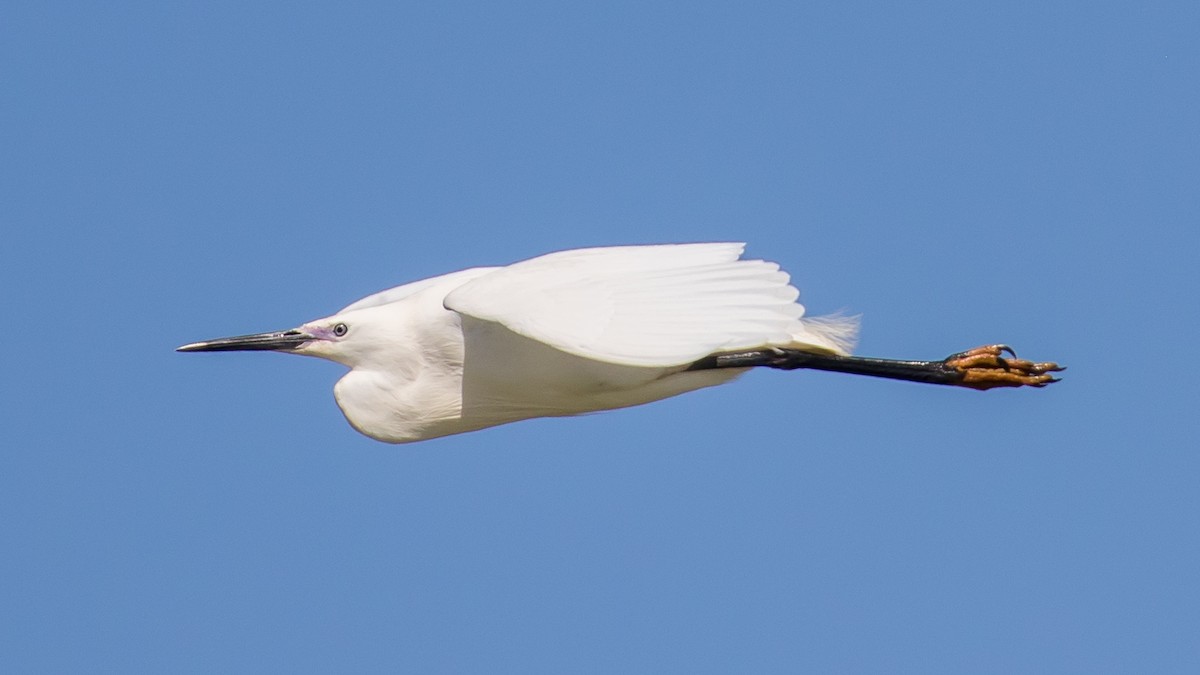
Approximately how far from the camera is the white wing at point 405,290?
9734mm

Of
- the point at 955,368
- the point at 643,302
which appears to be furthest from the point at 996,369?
the point at 643,302

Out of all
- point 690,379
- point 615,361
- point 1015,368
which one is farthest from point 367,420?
point 1015,368

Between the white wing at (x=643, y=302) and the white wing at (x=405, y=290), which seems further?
the white wing at (x=405, y=290)

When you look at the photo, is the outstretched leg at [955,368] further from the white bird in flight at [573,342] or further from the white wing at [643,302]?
the white wing at [643,302]

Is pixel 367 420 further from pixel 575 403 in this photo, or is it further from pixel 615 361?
pixel 615 361

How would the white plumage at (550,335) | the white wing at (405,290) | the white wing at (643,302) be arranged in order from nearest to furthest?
the white wing at (643,302) < the white plumage at (550,335) < the white wing at (405,290)

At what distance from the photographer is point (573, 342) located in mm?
7727

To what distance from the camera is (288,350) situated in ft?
33.0

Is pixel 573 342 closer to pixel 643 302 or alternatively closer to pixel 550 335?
pixel 550 335

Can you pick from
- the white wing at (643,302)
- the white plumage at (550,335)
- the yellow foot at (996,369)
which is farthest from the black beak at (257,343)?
the yellow foot at (996,369)

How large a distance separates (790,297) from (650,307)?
60 cm

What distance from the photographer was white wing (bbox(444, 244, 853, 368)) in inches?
299

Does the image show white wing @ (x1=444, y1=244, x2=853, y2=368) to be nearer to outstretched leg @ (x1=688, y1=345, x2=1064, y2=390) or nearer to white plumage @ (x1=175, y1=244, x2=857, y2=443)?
white plumage @ (x1=175, y1=244, x2=857, y2=443)

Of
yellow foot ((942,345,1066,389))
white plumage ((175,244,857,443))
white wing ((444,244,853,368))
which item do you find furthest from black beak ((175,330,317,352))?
yellow foot ((942,345,1066,389))
